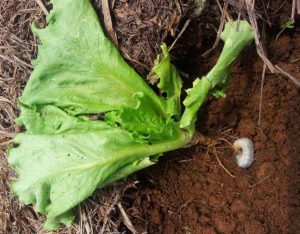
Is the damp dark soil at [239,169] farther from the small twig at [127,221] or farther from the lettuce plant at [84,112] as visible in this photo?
the lettuce plant at [84,112]

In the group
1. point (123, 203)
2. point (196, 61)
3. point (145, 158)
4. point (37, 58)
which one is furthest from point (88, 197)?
point (196, 61)

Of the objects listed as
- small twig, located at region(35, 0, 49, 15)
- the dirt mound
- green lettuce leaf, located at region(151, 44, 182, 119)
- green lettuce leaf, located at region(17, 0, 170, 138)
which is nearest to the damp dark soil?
the dirt mound

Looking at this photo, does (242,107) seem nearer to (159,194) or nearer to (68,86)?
(159,194)

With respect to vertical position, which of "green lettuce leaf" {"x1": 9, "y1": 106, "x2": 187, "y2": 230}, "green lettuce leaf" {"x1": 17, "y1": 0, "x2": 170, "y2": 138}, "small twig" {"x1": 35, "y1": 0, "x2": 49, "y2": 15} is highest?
"small twig" {"x1": 35, "y1": 0, "x2": 49, "y2": 15}

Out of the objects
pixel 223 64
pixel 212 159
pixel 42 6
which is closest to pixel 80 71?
pixel 42 6

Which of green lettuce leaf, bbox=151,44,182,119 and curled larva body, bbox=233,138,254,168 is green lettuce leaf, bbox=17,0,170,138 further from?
curled larva body, bbox=233,138,254,168

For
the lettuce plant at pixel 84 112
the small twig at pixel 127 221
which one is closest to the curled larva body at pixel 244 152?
the lettuce plant at pixel 84 112

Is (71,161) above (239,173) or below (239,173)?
above

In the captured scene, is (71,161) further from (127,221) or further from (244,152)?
(244,152)
